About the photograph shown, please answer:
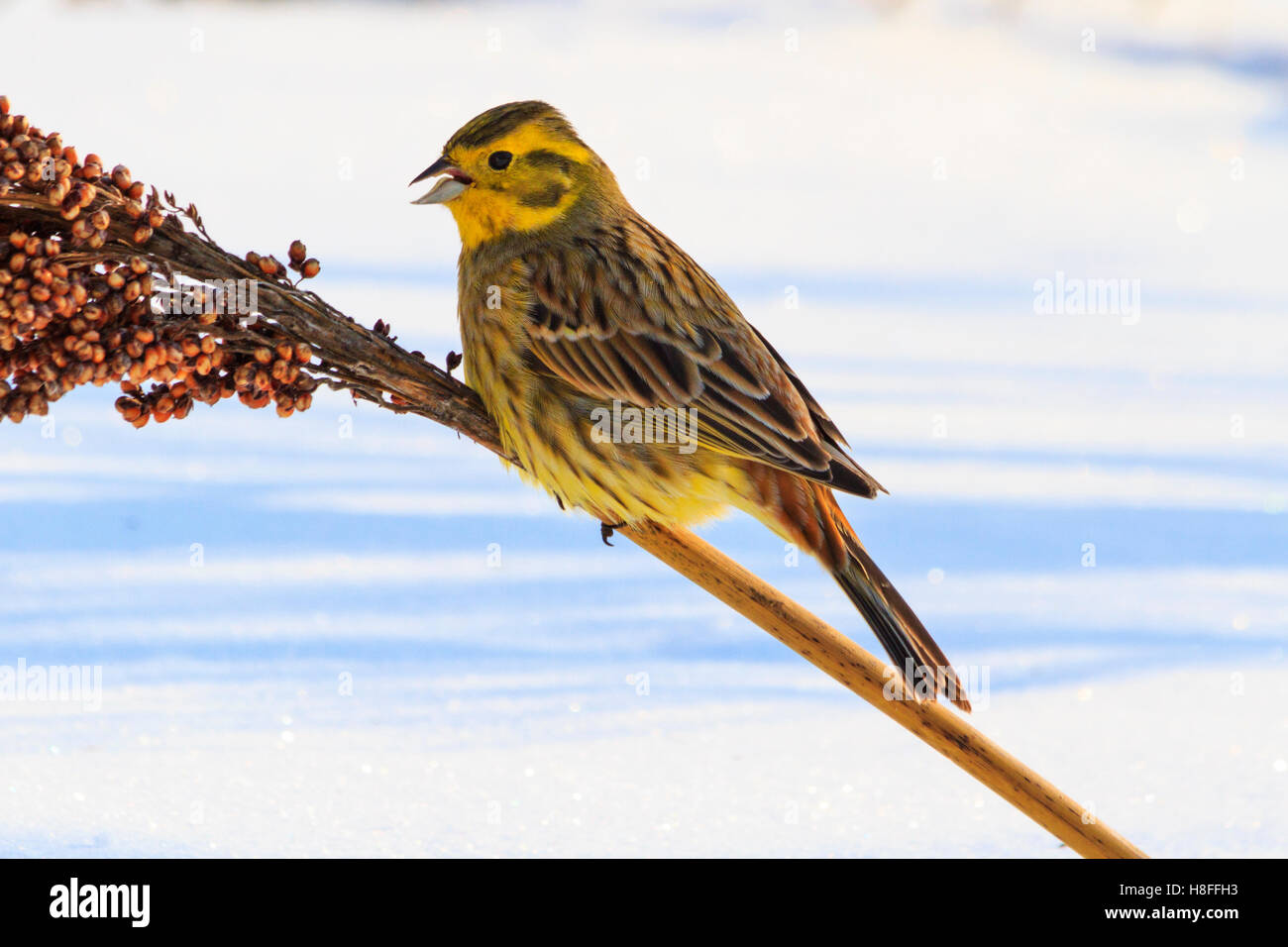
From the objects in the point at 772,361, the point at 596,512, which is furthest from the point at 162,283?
the point at 772,361

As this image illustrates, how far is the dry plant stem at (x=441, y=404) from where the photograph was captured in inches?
86.6

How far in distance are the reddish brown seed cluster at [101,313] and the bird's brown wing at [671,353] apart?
0.71 m

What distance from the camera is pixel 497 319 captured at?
2.85 metres

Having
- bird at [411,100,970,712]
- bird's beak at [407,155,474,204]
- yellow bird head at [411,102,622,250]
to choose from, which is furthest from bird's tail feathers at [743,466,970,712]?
bird's beak at [407,155,474,204]

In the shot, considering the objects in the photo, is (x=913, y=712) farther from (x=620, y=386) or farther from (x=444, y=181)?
(x=444, y=181)

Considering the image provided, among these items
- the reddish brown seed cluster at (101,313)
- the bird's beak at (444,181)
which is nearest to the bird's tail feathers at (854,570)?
the bird's beak at (444,181)

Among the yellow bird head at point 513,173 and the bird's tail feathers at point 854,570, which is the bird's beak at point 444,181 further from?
the bird's tail feathers at point 854,570

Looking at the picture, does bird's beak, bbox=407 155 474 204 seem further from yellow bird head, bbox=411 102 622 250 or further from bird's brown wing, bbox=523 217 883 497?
bird's brown wing, bbox=523 217 883 497

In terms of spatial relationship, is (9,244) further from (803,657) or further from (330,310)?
(803,657)

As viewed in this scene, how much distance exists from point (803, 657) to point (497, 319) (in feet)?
3.43

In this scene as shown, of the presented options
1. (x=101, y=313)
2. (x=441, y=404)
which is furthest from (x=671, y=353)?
(x=101, y=313)

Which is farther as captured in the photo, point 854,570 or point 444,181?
point 444,181

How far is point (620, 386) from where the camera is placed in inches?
108

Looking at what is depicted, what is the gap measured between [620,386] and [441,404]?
16.5 inches
